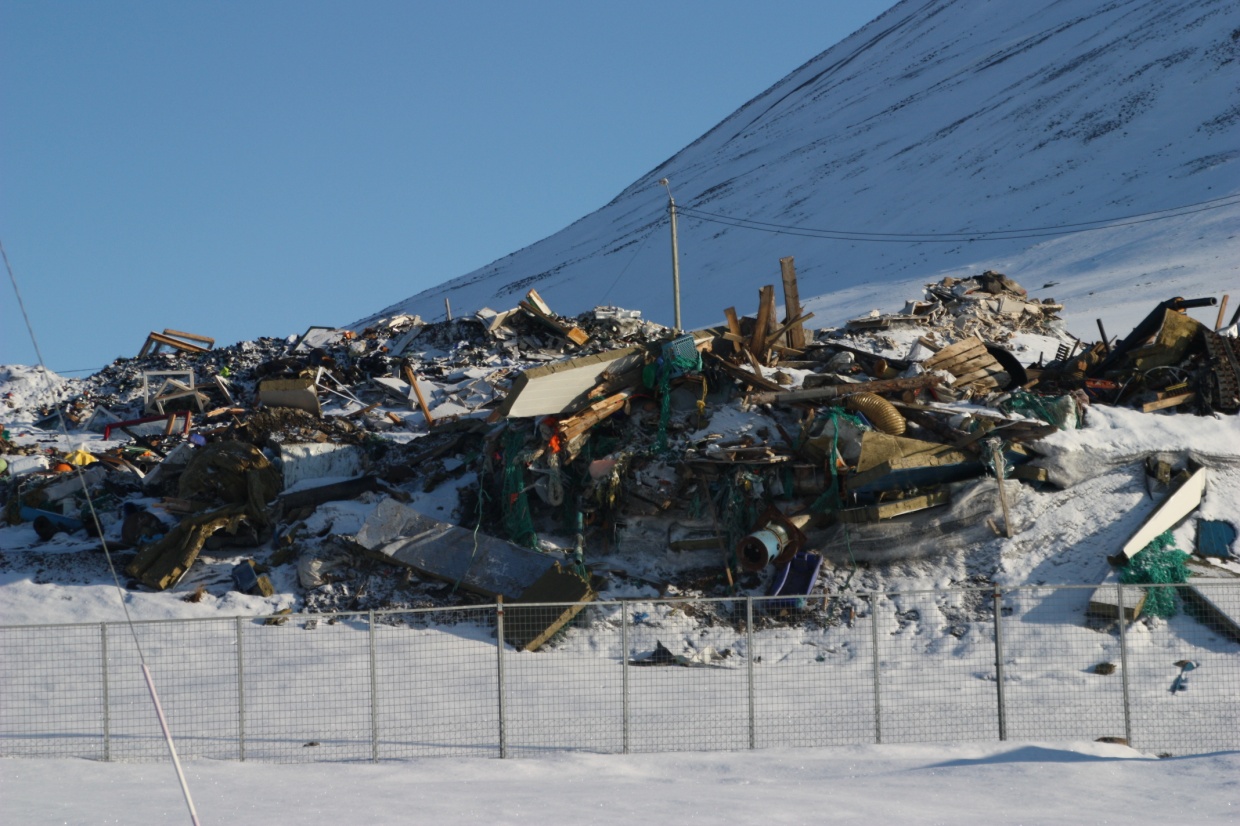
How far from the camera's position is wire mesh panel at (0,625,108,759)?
39.2ft

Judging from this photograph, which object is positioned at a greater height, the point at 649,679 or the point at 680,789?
the point at 649,679

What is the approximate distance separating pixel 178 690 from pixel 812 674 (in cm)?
690

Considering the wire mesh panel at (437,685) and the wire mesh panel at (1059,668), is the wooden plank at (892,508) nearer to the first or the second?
the wire mesh panel at (1059,668)

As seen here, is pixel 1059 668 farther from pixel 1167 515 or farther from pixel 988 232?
pixel 988 232

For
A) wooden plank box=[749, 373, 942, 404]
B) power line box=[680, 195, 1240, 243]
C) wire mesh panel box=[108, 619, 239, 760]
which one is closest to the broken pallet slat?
wooden plank box=[749, 373, 942, 404]

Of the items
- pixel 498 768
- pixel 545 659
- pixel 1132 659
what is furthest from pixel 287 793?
pixel 1132 659

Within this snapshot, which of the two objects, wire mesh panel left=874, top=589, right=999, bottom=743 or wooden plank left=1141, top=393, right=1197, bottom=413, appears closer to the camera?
wire mesh panel left=874, top=589, right=999, bottom=743

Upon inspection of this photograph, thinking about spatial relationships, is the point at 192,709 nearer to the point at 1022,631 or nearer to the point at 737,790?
the point at 737,790

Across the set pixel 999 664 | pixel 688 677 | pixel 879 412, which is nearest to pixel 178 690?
pixel 688 677

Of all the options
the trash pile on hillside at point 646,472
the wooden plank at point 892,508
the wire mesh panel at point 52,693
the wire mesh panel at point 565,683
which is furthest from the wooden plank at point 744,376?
the wire mesh panel at point 52,693

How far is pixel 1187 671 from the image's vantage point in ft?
44.3

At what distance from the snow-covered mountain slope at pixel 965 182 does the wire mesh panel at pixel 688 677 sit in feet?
66.5

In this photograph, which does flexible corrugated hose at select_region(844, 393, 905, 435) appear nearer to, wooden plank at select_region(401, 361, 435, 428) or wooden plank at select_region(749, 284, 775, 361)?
wooden plank at select_region(749, 284, 775, 361)

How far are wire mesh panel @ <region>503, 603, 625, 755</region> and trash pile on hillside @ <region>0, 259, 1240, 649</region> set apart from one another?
0.88 ft
